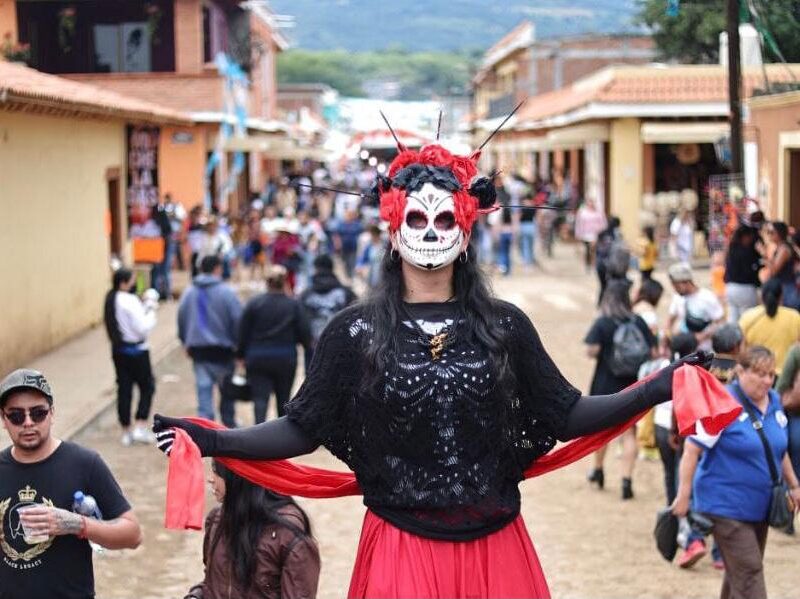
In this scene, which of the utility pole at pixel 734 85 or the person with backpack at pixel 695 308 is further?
the utility pole at pixel 734 85

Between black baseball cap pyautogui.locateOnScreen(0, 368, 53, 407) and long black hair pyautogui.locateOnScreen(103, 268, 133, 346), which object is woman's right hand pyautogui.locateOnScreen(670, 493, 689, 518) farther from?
long black hair pyautogui.locateOnScreen(103, 268, 133, 346)

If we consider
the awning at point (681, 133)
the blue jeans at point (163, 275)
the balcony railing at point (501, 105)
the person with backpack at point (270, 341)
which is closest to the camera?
the person with backpack at point (270, 341)

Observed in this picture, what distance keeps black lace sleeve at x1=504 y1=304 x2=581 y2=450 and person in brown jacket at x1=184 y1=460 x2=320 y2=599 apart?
86 cm

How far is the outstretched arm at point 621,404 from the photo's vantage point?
169 inches

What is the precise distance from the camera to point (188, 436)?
4.17 m

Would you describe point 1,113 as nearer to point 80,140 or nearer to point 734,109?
point 80,140

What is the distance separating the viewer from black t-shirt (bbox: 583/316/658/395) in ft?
32.8

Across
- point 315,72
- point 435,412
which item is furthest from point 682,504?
point 315,72

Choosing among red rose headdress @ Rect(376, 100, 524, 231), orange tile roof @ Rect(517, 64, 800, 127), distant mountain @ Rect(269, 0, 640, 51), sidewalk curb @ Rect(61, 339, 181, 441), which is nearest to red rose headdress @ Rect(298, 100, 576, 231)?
red rose headdress @ Rect(376, 100, 524, 231)

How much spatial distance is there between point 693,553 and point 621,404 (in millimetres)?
4157

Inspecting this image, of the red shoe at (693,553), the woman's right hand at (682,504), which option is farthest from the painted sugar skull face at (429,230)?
the red shoe at (693,553)

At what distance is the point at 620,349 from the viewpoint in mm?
9875

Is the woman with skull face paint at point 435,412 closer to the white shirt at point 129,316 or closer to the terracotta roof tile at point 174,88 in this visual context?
the white shirt at point 129,316

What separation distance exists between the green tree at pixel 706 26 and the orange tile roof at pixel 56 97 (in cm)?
663
